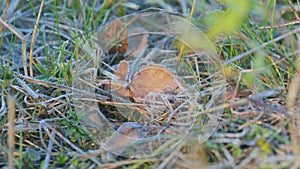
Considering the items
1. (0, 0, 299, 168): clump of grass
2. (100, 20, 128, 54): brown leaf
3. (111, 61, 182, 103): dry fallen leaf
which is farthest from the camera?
(100, 20, 128, 54): brown leaf

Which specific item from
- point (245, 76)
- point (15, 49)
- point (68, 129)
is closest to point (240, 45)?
point (245, 76)

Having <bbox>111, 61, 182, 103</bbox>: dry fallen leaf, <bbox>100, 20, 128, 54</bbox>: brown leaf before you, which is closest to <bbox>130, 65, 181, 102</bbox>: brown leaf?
<bbox>111, 61, 182, 103</bbox>: dry fallen leaf

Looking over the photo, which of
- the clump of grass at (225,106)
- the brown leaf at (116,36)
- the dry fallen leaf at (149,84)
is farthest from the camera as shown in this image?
the brown leaf at (116,36)

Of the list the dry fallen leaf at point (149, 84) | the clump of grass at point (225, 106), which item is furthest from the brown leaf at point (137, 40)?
the dry fallen leaf at point (149, 84)

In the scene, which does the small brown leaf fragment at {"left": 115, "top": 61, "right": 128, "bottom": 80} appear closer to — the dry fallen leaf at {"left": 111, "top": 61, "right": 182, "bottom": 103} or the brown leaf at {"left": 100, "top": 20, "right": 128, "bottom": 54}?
the dry fallen leaf at {"left": 111, "top": 61, "right": 182, "bottom": 103}

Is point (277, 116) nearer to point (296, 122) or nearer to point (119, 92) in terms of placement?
point (296, 122)

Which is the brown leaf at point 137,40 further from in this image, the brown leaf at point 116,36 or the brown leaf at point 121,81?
the brown leaf at point 121,81

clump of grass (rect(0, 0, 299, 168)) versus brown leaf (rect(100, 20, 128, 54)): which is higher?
brown leaf (rect(100, 20, 128, 54))

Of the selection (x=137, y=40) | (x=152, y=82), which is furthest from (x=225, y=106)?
(x=137, y=40)

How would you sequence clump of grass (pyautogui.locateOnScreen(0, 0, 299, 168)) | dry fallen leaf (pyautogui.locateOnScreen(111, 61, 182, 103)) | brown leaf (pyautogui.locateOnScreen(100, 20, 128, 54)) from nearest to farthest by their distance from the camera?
clump of grass (pyautogui.locateOnScreen(0, 0, 299, 168)) → dry fallen leaf (pyautogui.locateOnScreen(111, 61, 182, 103)) → brown leaf (pyautogui.locateOnScreen(100, 20, 128, 54))

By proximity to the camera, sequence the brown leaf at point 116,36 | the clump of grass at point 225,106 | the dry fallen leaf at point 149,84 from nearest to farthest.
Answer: the clump of grass at point 225,106 < the dry fallen leaf at point 149,84 < the brown leaf at point 116,36

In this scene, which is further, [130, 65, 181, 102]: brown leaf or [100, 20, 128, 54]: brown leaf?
[100, 20, 128, 54]: brown leaf
